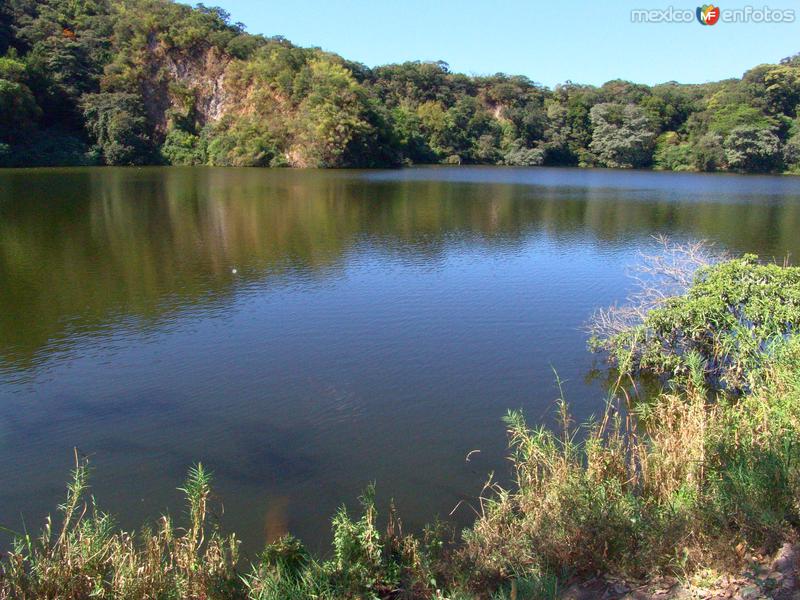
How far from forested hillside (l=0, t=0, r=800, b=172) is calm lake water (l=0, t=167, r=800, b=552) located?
111 feet

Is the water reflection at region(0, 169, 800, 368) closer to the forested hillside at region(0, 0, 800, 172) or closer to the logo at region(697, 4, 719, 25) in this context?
the logo at region(697, 4, 719, 25)

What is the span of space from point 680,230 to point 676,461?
2120 cm

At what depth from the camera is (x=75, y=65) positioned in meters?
57.7

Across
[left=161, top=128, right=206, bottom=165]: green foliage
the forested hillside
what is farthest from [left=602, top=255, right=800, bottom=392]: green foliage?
[left=161, top=128, right=206, bottom=165]: green foliage

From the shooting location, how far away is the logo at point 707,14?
23.8 meters

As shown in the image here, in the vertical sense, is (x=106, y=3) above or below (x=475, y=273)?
above

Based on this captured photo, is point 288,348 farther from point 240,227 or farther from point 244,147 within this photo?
point 244,147

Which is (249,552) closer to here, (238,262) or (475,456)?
(475,456)

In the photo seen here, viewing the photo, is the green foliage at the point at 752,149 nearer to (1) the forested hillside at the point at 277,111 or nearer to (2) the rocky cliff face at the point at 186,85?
(1) the forested hillside at the point at 277,111

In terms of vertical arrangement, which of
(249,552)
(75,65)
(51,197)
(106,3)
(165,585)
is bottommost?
(249,552)

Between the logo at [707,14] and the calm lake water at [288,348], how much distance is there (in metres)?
7.70

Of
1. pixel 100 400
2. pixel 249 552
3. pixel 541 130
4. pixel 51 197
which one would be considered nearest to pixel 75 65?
pixel 51 197

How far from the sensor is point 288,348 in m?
10.8

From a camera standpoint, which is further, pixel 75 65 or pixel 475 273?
pixel 75 65
